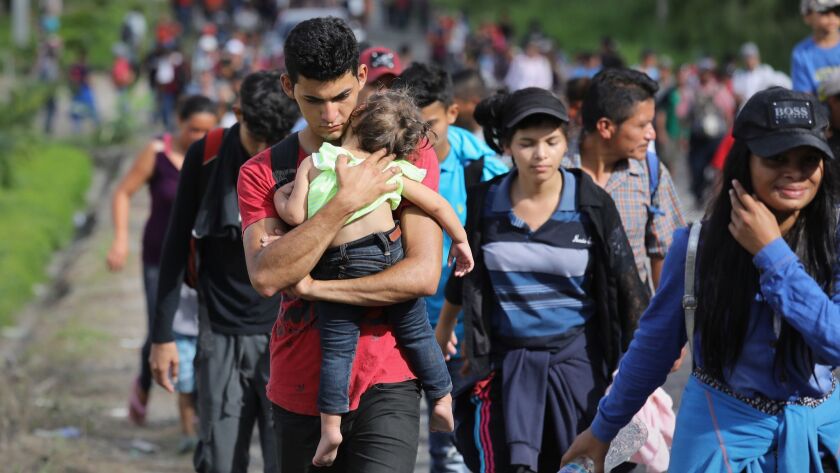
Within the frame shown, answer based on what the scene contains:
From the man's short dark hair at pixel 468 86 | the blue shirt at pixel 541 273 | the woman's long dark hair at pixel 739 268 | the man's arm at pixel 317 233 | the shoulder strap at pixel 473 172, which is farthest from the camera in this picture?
the man's short dark hair at pixel 468 86

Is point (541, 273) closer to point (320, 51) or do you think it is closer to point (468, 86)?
point (320, 51)

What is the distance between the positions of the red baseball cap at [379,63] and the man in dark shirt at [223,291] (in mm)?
842

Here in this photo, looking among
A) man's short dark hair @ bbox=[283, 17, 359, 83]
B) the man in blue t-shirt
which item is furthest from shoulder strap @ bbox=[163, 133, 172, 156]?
man's short dark hair @ bbox=[283, 17, 359, 83]

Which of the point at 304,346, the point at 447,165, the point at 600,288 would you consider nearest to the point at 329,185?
the point at 304,346

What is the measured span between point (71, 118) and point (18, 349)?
17.5 m

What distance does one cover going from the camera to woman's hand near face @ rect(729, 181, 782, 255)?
124 inches

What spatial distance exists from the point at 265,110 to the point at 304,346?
155 cm

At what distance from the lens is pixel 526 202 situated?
15.5 ft

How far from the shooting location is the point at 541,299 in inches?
183

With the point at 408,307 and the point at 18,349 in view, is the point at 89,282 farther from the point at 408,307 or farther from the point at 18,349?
the point at 408,307

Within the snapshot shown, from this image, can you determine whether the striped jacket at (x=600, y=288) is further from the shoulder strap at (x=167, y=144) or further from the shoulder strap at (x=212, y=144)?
the shoulder strap at (x=167, y=144)

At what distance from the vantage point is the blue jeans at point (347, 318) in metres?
3.63

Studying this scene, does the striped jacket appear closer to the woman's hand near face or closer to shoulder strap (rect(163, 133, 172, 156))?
the woman's hand near face

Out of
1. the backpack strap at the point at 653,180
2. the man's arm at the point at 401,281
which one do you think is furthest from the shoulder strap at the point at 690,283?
the backpack strap at the point at 653,180
